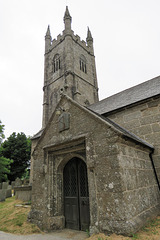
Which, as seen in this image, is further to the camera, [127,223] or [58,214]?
[58,214]

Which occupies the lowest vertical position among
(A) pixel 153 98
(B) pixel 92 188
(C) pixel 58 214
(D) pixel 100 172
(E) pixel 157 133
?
(C) pixel 58 214

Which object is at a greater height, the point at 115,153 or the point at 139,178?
the point at 115,153

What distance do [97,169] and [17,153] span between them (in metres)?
29.0

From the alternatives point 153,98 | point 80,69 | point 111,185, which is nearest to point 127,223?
point 111,185

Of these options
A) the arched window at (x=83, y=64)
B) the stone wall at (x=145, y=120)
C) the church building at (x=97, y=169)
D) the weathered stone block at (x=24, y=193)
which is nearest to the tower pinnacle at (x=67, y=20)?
the arched window at (x=83, y=64)

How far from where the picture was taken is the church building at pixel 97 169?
164 inches

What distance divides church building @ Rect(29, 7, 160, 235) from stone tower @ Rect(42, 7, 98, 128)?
16.0m

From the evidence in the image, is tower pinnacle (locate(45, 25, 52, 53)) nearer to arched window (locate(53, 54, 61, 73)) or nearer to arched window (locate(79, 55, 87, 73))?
arched window (locate(53, 54, 61, 73))

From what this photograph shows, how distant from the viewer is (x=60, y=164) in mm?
6371

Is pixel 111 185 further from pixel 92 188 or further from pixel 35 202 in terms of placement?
pixel 35 202

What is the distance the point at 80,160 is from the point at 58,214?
217 cm

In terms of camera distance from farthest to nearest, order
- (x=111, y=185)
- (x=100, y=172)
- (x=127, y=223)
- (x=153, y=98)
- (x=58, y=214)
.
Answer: (x=153, y=98) → (x=58, y=214) → (x=100, y=172) → (x=111, y=185) → (x=127, y=223)

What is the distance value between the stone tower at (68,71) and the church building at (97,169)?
1602cm

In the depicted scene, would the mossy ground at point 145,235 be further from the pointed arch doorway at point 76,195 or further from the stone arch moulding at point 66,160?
the stone arch moulding at point 66,160
